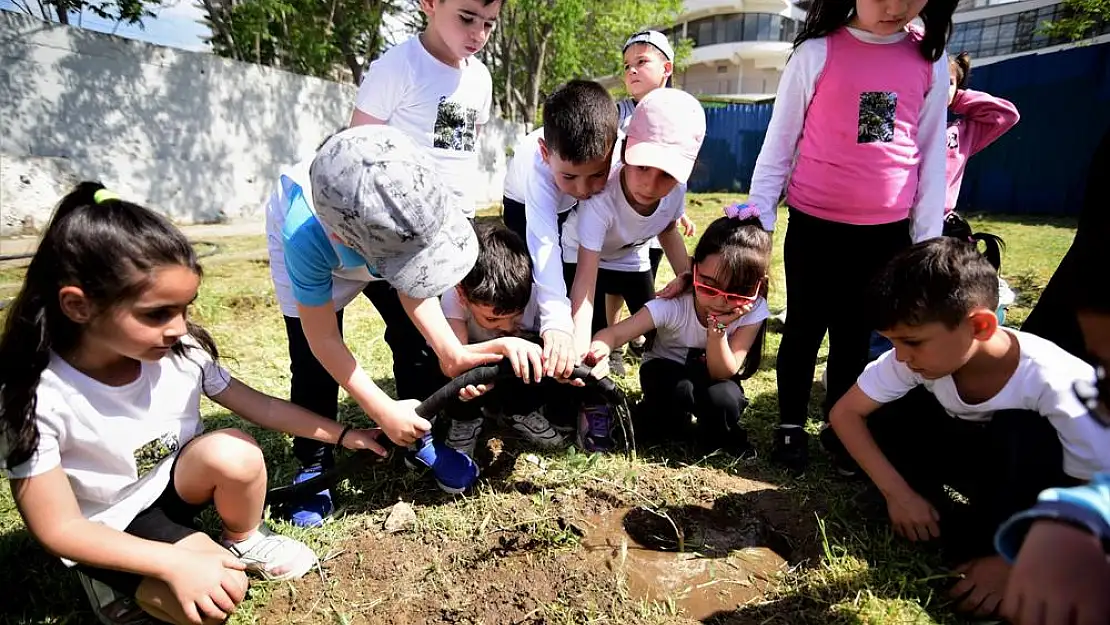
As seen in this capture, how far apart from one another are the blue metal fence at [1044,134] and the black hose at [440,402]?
804 centimetres

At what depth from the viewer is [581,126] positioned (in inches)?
93.7

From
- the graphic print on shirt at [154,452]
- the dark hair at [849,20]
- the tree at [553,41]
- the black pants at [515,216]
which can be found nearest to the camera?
the graphic print on shirt at [154,452]

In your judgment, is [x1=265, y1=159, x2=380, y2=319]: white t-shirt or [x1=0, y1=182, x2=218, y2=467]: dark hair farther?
[x1=265, y1=159, x2=380, y2=319]: white t-shirt

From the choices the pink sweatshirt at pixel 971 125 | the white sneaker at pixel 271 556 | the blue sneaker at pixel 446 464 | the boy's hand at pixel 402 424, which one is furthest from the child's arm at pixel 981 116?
the white sneaker at pixel 271 556

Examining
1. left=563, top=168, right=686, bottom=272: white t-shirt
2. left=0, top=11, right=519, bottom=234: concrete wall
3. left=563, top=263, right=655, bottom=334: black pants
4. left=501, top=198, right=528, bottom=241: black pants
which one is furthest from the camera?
left=0, top=11, right=519, bottom=234: concrete wall

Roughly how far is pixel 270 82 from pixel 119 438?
9.99 m

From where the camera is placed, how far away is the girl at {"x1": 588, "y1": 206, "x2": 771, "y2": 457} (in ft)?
7.80

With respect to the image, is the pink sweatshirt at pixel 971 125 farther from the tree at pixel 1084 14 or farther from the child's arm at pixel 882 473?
the tree at pixel 1084 14

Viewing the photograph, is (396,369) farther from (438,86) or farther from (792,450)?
(792,450)

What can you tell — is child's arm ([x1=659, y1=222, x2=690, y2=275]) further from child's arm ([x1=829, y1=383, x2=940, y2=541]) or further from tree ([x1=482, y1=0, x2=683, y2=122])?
tree ([x1=482, y1=0, x2=683, y2=122])

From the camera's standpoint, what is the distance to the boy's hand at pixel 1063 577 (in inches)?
36.2

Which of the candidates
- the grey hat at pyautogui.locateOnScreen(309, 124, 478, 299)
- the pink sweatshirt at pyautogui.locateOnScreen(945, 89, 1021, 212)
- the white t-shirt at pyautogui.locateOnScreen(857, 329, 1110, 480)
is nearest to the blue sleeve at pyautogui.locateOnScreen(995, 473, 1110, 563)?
the white t-shirt at pyautogui.locateOnScreen(857, 329, 1110, 480)

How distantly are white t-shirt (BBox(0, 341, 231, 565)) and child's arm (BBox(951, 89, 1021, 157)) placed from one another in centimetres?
380

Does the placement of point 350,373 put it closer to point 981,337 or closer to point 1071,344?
point 981,337
